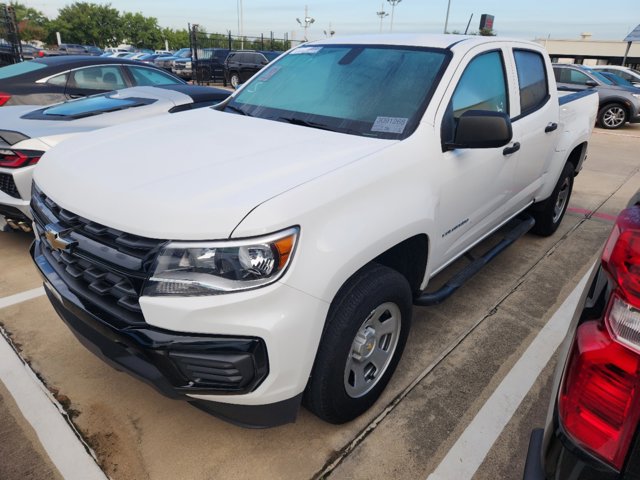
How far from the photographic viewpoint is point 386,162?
2.14 meters

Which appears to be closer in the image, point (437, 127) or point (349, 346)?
point (349, 346)

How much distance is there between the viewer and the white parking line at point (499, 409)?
6.98 feet

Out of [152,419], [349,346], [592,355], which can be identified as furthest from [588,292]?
[152,419]

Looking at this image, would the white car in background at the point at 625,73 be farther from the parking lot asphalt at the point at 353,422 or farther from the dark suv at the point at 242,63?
the parking lot asphalt at the point at 353,422

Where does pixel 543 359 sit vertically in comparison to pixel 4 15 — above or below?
below

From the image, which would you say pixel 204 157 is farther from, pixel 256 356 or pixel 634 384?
pixel 634 384

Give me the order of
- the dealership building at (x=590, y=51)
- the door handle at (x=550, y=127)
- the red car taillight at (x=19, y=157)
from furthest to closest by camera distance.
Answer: the dealership building at (x=590, y=51), the door handle at (x=550, y=127), the red car taillight at (x=19, y=157)

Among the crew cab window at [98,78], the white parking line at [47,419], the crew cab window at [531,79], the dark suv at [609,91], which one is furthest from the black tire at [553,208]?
the dark suv at [609,91]

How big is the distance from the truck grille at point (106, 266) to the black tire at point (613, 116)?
14.9 metres

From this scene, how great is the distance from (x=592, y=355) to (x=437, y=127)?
5.18ft

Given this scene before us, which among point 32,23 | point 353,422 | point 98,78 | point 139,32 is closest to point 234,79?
point 98,78

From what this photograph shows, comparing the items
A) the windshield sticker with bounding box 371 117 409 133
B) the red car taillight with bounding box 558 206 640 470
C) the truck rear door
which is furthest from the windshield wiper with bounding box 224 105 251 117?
the red car taillight with bounding box 558 206 640 470

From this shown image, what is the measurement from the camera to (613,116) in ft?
43.4

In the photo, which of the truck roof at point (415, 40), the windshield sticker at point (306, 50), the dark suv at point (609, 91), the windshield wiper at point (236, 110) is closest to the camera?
the truck roof at point (415, 40)
